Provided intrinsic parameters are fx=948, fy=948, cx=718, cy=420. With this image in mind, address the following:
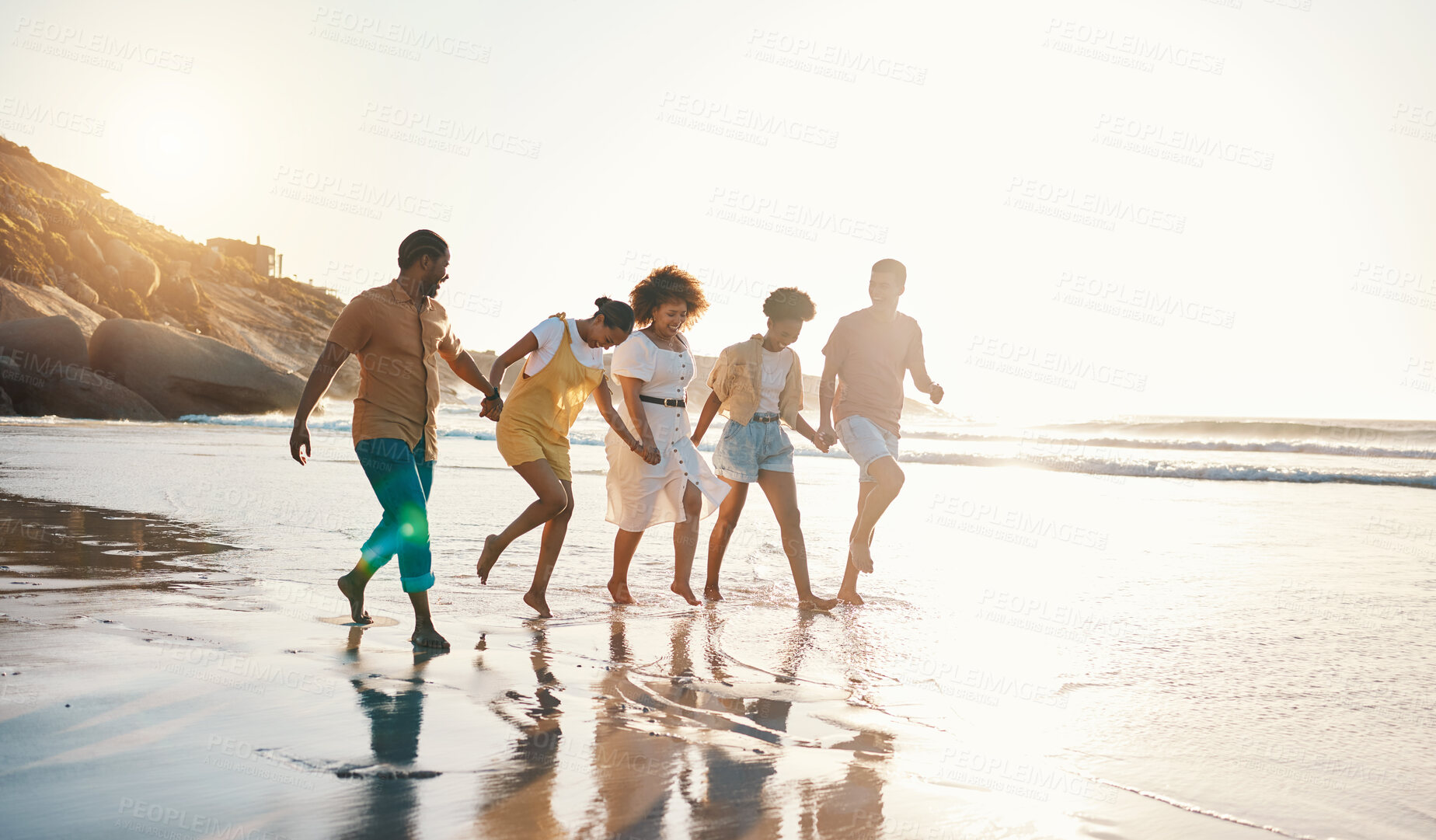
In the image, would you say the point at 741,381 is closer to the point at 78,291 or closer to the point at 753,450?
the point at 753,450

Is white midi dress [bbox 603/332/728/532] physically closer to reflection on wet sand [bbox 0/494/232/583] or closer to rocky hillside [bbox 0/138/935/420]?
reflection on wet sand [bbox 0/494/232/583]

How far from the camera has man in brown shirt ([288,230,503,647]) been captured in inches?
169

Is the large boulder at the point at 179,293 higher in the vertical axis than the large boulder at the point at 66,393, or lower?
higher

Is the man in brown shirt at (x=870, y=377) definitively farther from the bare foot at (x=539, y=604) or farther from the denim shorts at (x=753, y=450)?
the bare foot at (x=539, y=604)

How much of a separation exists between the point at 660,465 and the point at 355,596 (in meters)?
1.98

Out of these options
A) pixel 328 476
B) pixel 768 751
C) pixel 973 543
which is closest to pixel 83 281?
pixel 328 476

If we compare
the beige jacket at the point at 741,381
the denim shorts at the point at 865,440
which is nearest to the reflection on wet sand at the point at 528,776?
the beige jacket at the point at 741,381

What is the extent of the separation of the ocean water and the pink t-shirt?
49.4 inches

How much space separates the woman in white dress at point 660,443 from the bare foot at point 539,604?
558 mm

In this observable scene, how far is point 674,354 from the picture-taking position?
5.82m

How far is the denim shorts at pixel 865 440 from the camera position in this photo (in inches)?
244

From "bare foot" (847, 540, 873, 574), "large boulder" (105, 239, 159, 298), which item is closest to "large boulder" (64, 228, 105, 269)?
"large boulder" (105, 239, 159, 298)

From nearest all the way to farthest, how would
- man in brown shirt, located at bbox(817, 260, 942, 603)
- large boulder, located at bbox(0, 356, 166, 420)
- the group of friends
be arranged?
the group of friends, man in brown shirt, located at bbox(817, 260, 942, 603), large boulder, located at bbox(0, 356, 166, 420)

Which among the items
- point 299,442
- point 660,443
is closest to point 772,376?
point 660,443
